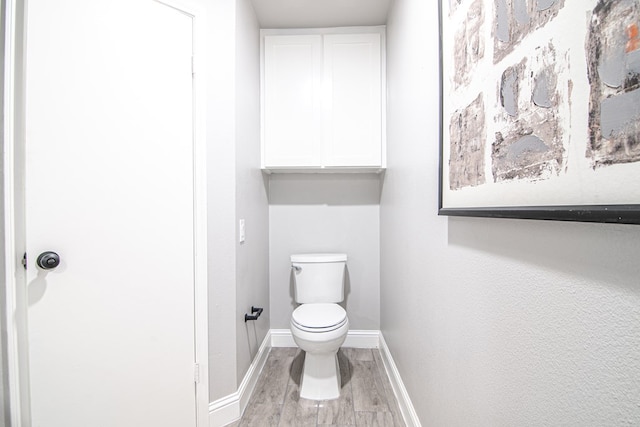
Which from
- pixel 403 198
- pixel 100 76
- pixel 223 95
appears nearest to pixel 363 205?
pixel 403 198

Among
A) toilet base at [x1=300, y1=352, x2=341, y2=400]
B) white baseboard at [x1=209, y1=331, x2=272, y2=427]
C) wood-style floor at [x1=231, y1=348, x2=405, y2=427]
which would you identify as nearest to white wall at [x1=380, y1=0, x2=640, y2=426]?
wood-style floor at [x1=231, y1=348, x2=405, y2=427]

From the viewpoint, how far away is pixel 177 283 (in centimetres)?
119

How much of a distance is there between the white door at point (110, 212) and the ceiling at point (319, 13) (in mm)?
785

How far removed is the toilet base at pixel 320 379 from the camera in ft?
4.91

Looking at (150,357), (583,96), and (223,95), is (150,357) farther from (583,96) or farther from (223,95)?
(583,96)

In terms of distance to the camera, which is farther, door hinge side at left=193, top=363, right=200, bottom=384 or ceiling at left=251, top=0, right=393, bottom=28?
ceiling at left=251, top=0, right=393, bottom=28

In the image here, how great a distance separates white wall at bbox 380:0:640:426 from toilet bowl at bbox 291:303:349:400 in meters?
0.38

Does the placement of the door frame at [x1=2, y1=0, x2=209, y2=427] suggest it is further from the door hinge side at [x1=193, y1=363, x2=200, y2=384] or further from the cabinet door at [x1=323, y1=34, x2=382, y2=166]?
the cabinet door at [x1=323, y1=34, x2=382, y2=166]

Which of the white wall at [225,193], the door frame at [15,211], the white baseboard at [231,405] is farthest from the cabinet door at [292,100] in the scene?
the white baseboard at [231,405]

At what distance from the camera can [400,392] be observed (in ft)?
4.45

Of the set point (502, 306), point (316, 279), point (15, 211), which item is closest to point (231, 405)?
point (316, 279)

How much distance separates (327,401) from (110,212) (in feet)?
4.90

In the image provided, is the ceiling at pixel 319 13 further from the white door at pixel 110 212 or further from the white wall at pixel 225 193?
the white door at pixel 110 212

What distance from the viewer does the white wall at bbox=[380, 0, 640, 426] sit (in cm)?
36
